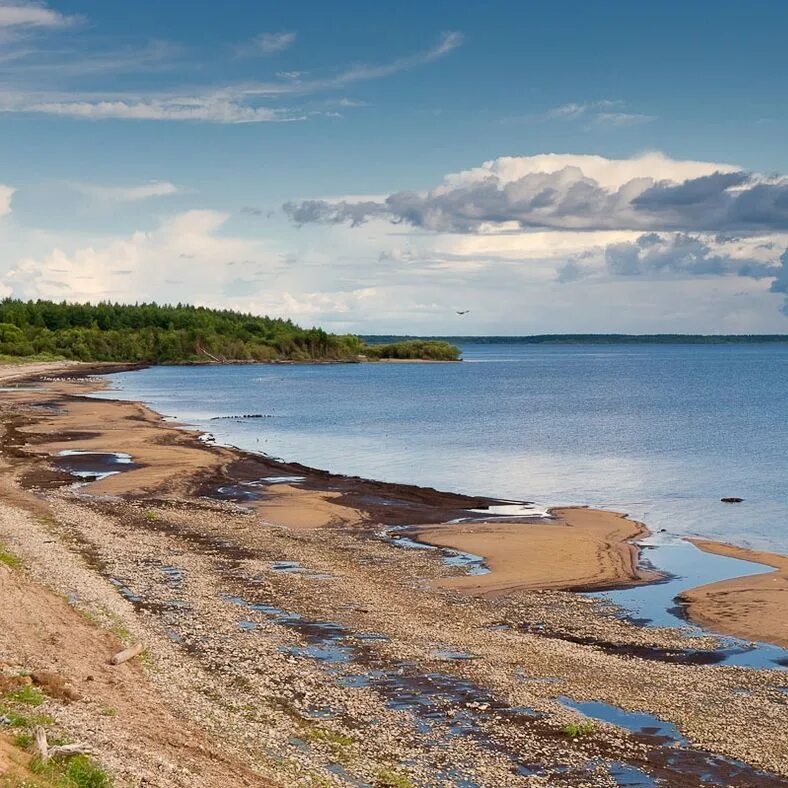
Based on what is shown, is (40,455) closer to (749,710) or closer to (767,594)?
(767,594)

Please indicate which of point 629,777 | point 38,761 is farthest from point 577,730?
point 38,761

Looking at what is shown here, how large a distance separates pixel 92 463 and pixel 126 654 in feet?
117

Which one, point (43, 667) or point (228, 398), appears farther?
point (228, 398)

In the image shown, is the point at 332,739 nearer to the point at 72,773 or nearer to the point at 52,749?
the point at 52,749

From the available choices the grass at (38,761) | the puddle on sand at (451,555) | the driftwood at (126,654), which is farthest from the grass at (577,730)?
the puddle on sand at (451,555)

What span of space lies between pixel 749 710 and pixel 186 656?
34.5 feet

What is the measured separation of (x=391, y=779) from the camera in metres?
14.0

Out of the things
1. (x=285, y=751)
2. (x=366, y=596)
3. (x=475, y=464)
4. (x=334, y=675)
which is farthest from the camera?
(x=475, y=464)

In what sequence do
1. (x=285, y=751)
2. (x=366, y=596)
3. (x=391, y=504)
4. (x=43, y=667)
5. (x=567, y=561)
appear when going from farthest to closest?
(x=391, y=504) < (x=567, y=561) < (x=366, y=596) < (x=43, y=667) < (x=285, y=751)

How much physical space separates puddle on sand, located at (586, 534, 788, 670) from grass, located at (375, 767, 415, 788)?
27.1 ft

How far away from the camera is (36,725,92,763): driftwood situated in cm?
1234

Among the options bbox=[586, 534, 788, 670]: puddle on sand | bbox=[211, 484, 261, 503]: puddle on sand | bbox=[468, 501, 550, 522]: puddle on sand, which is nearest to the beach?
bbox=[586, 534, 788, 670]: puddle on sand

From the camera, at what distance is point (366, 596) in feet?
81.9

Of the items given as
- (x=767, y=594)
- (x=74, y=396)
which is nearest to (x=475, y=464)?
(x=767, y=594)
